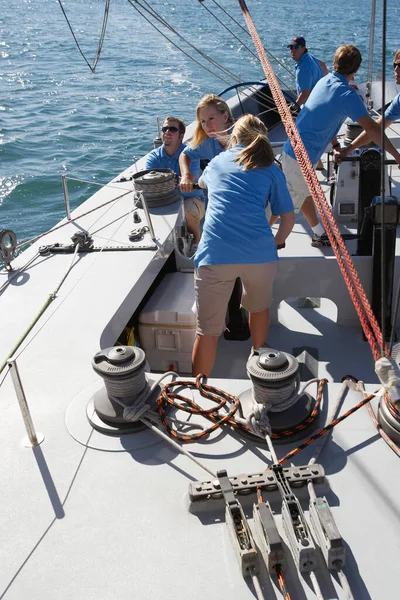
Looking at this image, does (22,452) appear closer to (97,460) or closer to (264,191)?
(97,460)

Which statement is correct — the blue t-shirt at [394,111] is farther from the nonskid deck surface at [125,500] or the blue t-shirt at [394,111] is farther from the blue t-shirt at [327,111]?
the nonskid deck surface at [125,500]

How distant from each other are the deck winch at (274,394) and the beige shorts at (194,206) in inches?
86.6

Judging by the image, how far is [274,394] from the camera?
1890 millimetres

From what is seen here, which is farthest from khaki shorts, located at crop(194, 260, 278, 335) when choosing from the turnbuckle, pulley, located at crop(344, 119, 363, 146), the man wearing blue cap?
the man wearing blue cap

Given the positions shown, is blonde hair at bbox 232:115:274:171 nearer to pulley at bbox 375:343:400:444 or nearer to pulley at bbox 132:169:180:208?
pulley at bbox 375:343:400:444

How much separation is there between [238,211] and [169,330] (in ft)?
3.03

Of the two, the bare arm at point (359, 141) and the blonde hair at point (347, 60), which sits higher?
the blonde hair at point (347, 60)

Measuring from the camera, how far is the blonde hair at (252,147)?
243 cm

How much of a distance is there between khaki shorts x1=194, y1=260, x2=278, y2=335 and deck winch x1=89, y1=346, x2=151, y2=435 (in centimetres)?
66

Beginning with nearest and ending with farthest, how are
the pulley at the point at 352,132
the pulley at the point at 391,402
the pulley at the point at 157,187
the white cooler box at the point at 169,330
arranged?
the pulley at the point at 391,402
the white cooler box at the point at 169,330
the pulley at the point at 157,187
the pulley at the point at 352,132

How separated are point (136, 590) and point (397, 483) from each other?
798 mm

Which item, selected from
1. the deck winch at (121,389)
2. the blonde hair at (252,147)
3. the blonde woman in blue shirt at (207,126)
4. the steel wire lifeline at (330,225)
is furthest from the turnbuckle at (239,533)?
the blonde woman in blue shirt at (207,126)

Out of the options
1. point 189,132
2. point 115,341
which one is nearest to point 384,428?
point 115,341

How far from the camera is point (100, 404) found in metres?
2.07
